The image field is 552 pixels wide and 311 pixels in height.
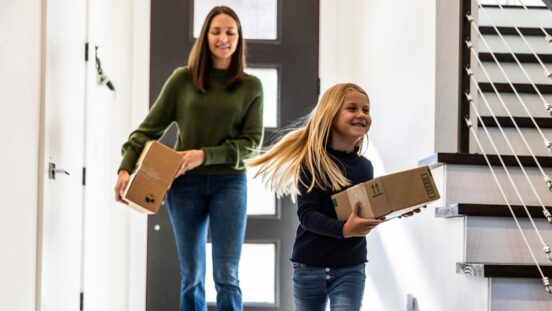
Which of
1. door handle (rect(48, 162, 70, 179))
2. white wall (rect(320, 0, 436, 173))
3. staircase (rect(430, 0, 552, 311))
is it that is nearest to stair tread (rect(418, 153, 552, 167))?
staircase (rect(430, 0, 552, 311))

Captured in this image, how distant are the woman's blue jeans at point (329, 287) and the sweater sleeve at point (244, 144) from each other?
51 cm

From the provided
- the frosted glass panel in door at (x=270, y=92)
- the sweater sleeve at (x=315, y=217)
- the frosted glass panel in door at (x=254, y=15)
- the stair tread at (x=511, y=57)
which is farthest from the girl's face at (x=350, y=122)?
the frosted glass panel in door at (x=254, y=15)

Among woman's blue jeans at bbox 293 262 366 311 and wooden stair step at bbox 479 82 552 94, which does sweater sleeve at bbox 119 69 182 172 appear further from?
wooden stair step at bbox 479 82 552 94

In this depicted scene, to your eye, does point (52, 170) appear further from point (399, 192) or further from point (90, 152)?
point (399, 192)

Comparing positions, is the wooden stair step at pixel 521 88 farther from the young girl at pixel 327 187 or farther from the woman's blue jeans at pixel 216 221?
the woman's blue jeans at pixel 216 221

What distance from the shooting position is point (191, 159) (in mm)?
2553

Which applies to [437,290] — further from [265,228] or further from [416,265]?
[265,228]

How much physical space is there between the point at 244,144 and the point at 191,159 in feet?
0.72

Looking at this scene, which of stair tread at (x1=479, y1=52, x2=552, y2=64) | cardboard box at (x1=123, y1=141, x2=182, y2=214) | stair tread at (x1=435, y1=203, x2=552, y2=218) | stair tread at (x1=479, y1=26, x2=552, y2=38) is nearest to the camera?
stair tread at (x1=435, y1=203, x2=552, y2=218)

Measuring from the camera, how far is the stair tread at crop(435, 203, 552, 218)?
2322 millimetres

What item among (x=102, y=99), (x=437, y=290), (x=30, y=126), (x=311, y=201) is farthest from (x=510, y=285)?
(x=102, y=99)

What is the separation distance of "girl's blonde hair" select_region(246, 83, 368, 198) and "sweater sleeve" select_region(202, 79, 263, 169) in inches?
5.5

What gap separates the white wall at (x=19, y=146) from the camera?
5.90ft

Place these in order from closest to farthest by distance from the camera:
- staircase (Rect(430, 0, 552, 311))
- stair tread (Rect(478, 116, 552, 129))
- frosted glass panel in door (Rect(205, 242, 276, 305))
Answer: staircase (Rect(430, 0, 552, 311)), stair tread (Rect(478, 116, 552, 129)), frosted glass panel in door (Rect(205, 242, 276, 305))
